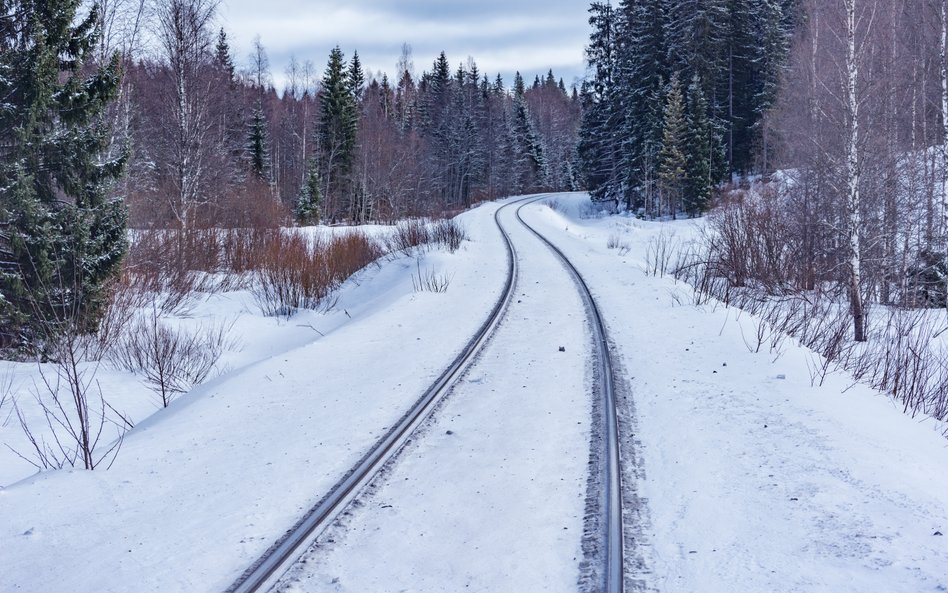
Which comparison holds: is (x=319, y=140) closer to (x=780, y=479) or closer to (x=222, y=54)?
(x=222, y=54)

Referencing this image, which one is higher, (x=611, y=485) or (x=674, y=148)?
(x=674, y=148)

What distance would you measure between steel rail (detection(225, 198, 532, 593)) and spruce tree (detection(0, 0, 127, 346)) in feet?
16.6

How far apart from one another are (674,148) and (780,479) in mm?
37535

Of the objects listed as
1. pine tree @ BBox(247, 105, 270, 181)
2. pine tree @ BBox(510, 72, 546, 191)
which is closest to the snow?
pine tree @ BBox(247, 105, 270, 181)

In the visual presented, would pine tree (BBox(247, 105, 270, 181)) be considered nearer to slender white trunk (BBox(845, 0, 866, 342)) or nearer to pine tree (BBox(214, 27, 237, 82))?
pine tree (BBox(214, 27, 237, 82))

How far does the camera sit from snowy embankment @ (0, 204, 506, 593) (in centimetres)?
362

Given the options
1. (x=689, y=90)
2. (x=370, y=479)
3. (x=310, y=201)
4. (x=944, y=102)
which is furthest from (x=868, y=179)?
(x=310, y=201)

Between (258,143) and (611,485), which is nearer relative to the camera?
(611,485)

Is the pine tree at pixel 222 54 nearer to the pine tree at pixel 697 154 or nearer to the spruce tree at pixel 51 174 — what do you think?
the spruce tree at pixel 51 174

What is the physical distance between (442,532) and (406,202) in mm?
51106

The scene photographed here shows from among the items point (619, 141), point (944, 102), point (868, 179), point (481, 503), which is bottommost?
point (481, 503)

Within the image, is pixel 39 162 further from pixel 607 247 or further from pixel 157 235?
pixel 607 247

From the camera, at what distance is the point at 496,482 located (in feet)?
15.1

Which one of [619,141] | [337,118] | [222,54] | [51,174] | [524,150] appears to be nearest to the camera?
[51,174]
